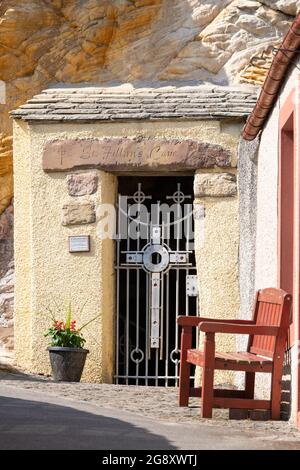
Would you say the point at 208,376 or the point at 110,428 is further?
the point at 208,376

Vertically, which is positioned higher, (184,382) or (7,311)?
(7,311)

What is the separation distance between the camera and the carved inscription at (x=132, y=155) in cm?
1200

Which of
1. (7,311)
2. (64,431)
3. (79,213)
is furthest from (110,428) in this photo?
(7,311)

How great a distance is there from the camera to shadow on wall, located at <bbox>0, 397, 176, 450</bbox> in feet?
21.5

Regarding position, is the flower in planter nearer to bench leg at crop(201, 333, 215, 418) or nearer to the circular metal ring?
the circular metal ring

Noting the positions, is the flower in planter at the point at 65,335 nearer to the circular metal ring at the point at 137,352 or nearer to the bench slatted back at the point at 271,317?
the circular metal ring at the point at 137,352

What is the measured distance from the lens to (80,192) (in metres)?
12.2

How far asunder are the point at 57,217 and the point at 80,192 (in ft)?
1.20

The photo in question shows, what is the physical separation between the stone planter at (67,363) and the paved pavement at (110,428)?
5.28ft

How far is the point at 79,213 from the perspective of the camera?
12.2 meters

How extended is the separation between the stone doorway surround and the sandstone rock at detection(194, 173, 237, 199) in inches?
0.4

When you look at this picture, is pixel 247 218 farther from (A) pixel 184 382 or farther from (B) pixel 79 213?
(A) pixel 184 382

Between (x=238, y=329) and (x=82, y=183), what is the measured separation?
433cm
